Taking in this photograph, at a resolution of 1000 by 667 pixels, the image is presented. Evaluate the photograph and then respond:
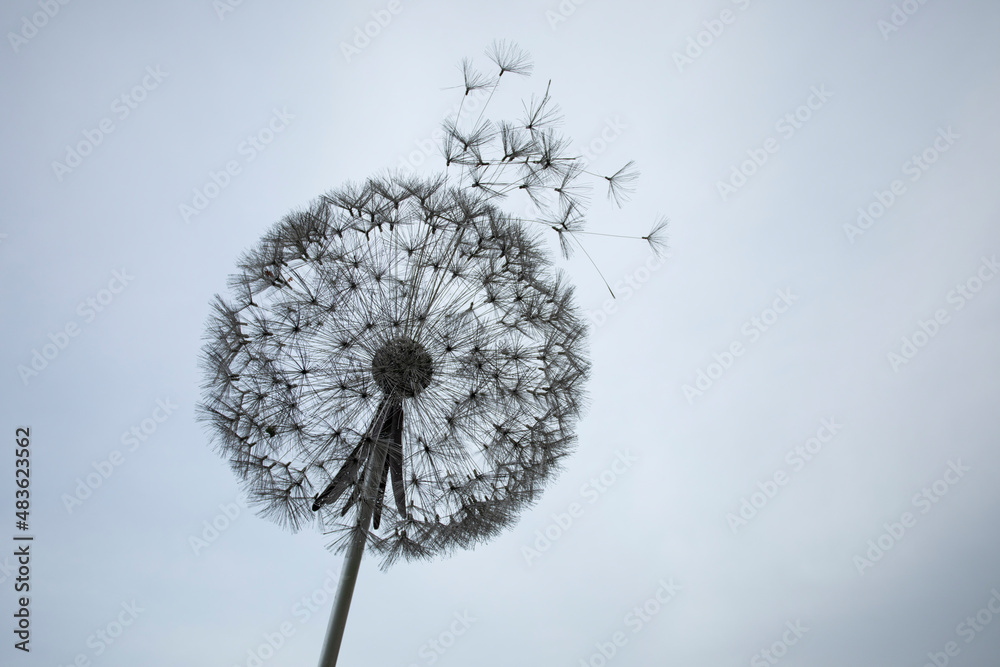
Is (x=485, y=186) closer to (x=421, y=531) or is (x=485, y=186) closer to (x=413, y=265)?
(x=413, y=265)

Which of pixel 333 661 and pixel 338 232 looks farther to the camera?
pixel 338 232

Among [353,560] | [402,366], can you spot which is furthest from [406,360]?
[353,560]

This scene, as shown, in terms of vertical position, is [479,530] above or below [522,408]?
below

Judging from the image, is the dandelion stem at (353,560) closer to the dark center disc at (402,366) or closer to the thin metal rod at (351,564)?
the thin metal rod at (351,564)

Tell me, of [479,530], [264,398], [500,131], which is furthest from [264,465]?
[500,131]

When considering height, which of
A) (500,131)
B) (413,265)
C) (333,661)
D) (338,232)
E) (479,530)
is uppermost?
(500,131)

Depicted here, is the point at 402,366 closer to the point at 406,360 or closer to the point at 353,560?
the point at 406,360

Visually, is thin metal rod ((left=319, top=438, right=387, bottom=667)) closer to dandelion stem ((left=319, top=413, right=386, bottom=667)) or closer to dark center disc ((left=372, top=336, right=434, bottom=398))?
dandelion stem ((left=319, top=413, right=386, bottom=667))
